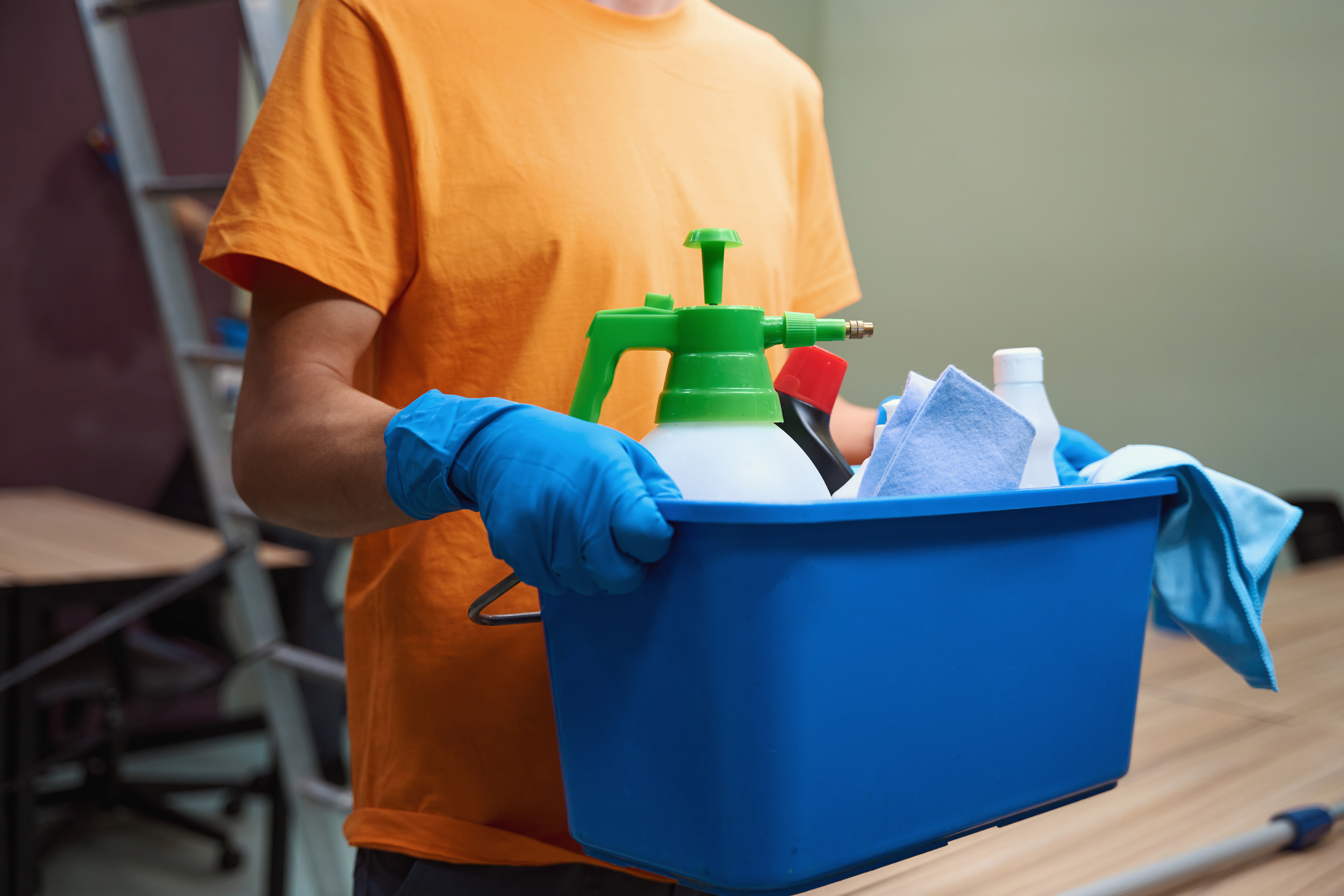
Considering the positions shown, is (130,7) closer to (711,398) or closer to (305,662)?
(305,662)

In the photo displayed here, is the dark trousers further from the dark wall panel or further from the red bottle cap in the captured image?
the dark wall panel

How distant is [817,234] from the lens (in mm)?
884

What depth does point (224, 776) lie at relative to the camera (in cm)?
303

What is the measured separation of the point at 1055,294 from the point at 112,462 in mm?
3223

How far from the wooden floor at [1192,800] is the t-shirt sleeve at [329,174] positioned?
55 cm

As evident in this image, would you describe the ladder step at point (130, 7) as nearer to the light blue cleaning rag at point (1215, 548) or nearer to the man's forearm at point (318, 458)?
the man's forearm at point (318, 458)

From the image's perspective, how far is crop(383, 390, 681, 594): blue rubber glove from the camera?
1.27 feet

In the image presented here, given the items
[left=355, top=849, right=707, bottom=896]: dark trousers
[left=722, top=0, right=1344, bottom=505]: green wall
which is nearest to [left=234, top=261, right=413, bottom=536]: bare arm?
[left=355, top=849, right=707, bottom=896]: dark trousers

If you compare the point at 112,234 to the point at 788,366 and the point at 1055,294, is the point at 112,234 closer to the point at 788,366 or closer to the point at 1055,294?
the point at 1055,294

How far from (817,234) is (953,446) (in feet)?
1.52

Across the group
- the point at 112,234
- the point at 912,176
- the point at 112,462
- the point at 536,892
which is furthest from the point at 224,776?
the point at 912,176

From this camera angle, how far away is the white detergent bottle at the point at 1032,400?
55 centimetres

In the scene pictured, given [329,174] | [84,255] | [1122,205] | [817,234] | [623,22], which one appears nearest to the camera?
[329,174]

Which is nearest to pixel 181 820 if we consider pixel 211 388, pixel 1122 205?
pixel 211 388
